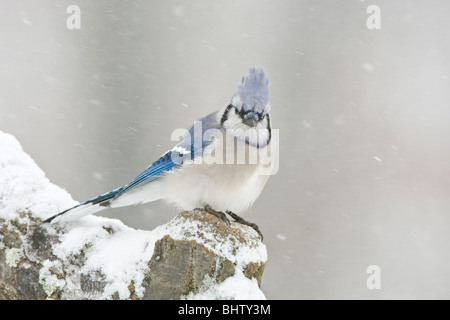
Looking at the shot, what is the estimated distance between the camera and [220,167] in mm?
2564

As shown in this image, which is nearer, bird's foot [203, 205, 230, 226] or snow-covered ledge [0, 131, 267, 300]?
snow-covered ledge [0, 131, 267, 300]

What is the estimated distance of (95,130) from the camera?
20.3 ft

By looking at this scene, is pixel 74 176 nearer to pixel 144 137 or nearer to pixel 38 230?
pixel 144 137

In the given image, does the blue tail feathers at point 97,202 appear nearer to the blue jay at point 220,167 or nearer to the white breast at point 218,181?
the blue jay at point 220,167

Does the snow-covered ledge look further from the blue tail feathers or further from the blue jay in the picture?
the blue jay

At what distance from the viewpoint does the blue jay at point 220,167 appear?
8.21 feet

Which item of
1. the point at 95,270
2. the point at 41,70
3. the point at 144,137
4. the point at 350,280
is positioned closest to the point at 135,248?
the point at 95,270

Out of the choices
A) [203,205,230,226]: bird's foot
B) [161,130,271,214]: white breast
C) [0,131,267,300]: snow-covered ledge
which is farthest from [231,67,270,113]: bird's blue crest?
[0,131,267,300]: snow-covered ledge

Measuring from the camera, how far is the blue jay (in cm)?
250

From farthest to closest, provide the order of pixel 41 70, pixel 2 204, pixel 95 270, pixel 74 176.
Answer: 1. pixel 41 70
2. pixel 74 176
3. pixel 2 204
4. pixel 95 270

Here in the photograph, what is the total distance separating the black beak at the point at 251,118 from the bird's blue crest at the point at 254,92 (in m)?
0.02

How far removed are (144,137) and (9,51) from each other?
2.23 meters

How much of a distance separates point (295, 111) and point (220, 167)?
3.88m

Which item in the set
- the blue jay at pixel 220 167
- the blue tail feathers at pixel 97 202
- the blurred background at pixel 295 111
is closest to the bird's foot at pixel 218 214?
the blue jay at pixel 220 167
